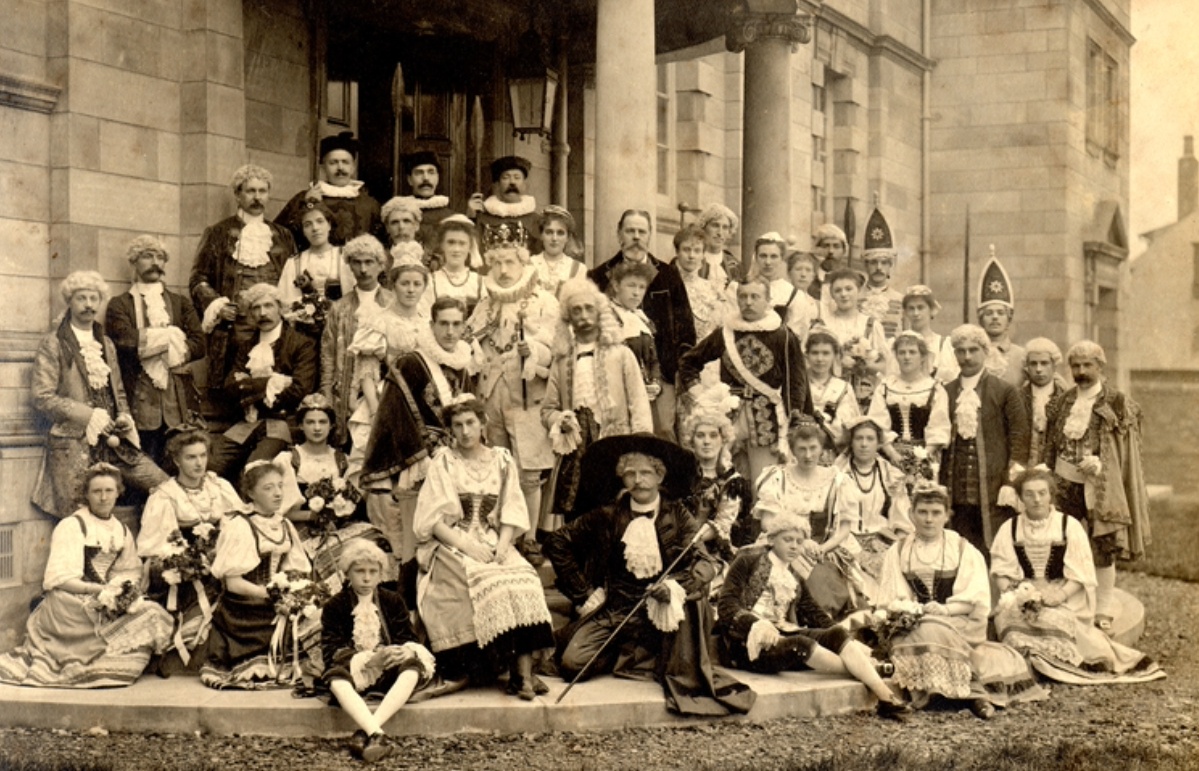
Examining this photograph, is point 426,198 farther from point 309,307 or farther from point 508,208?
point 309,307

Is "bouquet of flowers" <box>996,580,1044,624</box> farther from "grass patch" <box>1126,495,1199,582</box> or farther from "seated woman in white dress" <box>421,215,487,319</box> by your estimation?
"grass patch" <box>1126,495,1199,582</box>

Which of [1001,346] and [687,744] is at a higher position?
[1001,346]

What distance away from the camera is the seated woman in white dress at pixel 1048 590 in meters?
7.62

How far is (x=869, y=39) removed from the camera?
1870cm

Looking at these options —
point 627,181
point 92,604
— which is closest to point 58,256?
point 92,604

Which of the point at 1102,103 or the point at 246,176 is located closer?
the point at 246,176

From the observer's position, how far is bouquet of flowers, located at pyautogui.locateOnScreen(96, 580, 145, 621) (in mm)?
6641

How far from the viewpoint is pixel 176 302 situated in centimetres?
801

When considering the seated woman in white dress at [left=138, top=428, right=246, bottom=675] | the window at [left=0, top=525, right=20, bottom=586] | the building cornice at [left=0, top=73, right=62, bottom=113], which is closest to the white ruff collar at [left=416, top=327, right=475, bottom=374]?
the seated woman in white dress at [left=138, top=428, right=246, bottom=675]

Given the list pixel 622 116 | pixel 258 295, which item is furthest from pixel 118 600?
pixel 622 116

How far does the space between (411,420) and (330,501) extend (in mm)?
646

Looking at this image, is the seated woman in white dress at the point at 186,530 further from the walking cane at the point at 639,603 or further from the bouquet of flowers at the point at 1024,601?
the bouquet of flowers at the point at 1024,601

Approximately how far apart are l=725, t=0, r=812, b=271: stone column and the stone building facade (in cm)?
2

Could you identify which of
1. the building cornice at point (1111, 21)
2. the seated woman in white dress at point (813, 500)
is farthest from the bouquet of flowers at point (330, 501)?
the building cornice at point (1111, 21)
